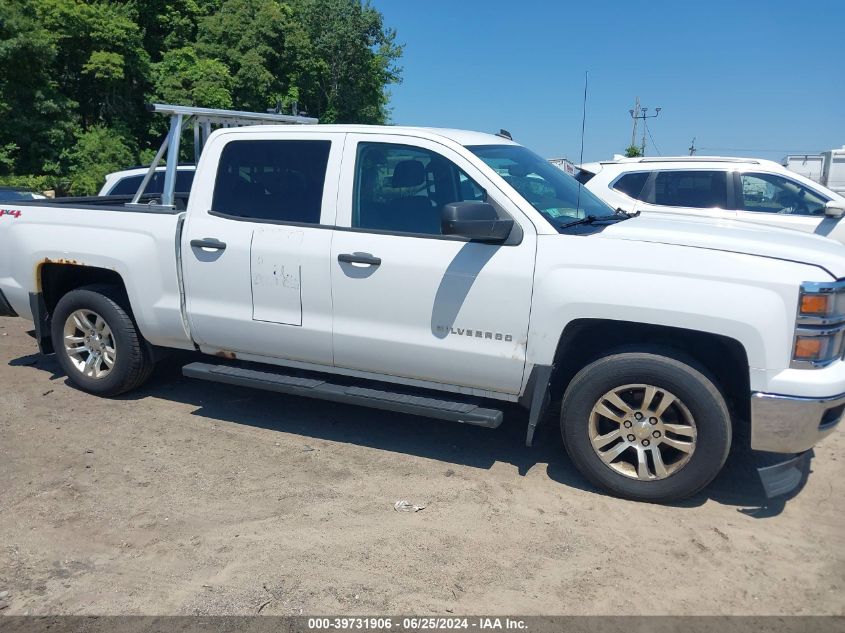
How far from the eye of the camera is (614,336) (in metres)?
4.28

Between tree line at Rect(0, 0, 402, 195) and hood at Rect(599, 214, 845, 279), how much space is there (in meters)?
16.3

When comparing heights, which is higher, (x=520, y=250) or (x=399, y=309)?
(x=520, y=250)

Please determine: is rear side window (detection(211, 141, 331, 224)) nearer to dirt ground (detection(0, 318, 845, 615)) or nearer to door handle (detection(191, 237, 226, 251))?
door handle (detection(191, 237, 226, 251))

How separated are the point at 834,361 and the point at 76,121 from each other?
25.9m

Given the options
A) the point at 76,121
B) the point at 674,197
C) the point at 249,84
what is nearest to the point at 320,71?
the point at 249,84

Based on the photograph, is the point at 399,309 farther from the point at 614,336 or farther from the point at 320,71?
the point at 320,71

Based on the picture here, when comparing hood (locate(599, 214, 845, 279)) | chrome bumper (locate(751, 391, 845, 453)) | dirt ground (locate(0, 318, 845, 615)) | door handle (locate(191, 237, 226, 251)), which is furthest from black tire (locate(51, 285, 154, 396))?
chrome bumper (locate(751, 391, 845, 453))

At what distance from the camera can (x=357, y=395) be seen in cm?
455

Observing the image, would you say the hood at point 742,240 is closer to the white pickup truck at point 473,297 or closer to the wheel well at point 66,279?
the white pickup truck at point 473,297

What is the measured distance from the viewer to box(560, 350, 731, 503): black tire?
12.7 ft

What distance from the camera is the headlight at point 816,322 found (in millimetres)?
3625

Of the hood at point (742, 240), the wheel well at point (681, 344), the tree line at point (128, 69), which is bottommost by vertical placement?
the wheel well at point (681, 344)

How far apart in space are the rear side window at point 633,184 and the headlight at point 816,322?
15.8ft

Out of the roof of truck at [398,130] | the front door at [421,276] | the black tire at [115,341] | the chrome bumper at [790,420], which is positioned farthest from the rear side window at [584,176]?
the black tire at [115,341]
